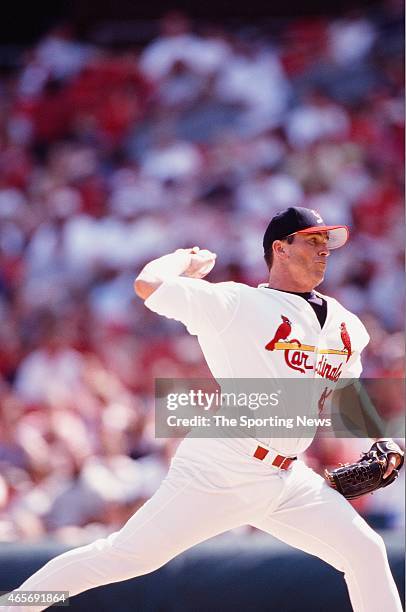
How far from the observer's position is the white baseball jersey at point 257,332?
2.92m

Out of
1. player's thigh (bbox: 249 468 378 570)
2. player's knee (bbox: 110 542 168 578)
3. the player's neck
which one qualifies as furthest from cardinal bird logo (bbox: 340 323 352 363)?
player's knee (bbox: 110 542 168 578)

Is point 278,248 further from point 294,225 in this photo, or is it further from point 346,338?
point 346,338

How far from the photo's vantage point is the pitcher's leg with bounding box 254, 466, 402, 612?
9.71 feet

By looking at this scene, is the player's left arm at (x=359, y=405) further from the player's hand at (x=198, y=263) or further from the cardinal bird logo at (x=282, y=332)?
the player's hand at (x=198, y=263)

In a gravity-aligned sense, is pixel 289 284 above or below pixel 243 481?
above

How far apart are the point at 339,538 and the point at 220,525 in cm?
35

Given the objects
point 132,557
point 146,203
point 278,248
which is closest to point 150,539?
point 132,557

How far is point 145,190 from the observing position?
25.7ft

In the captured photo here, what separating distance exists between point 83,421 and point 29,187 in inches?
121

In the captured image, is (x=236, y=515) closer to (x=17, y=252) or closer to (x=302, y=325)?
(x=302, y=325)

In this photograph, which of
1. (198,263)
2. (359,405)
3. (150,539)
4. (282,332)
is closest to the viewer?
(150,539)

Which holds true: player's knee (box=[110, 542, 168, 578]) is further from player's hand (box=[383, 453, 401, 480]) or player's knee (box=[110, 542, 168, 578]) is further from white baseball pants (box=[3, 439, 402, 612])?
player's hand (box=[383, 453, 401, 480])

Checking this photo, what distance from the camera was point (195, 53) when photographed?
27.7ft

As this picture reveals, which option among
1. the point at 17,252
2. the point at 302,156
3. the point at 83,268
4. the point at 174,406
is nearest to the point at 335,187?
the point at 302,156
